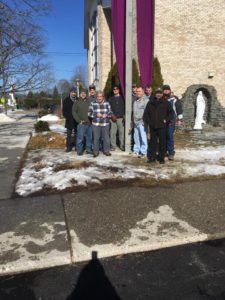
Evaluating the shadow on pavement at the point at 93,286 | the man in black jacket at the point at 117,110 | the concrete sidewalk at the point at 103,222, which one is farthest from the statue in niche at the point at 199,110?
Answer: the shadow on pavement at the point at 93,286

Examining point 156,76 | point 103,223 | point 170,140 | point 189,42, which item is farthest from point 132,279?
point 189,42

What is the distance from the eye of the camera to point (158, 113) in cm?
721

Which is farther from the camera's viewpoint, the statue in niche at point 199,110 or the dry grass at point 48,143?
the statue in niche at point 199,110

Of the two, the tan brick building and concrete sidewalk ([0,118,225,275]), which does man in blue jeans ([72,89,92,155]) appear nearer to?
concrete sidewalk ([0,118,225,275])

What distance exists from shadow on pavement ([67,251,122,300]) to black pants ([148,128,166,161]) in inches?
170

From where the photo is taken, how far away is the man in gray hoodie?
790 centimetres

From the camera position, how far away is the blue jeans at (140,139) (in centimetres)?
803

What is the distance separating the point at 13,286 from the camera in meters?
3.07

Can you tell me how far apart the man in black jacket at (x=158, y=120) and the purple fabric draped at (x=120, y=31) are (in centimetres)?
140

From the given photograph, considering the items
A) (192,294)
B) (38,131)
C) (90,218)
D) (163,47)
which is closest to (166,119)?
(90,218)

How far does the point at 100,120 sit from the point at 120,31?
8.08 feet

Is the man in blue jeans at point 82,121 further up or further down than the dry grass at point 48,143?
further up

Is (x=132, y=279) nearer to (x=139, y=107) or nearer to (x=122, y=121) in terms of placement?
(x=139, y=107)

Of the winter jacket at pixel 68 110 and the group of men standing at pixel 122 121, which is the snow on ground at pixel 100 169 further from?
the winter jacket at pixel 68 110
